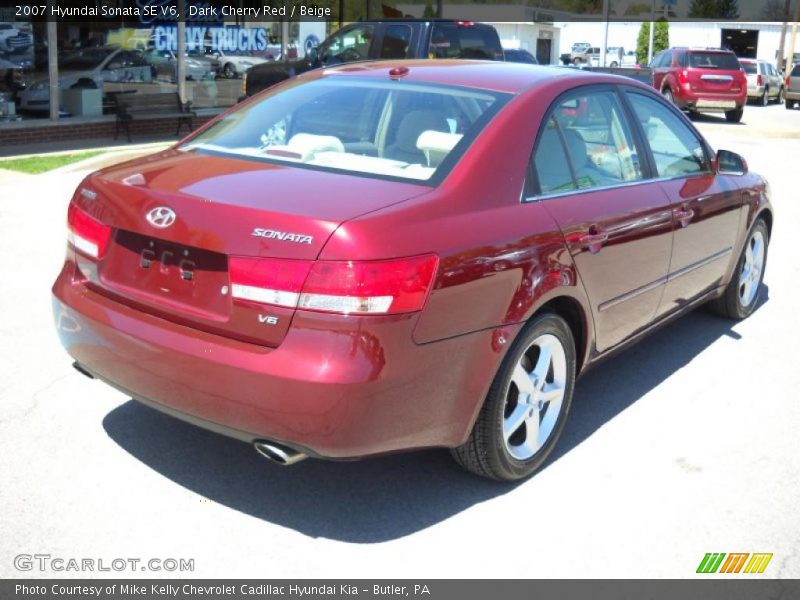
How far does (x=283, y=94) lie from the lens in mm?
4766

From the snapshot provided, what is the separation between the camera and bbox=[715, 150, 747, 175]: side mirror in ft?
18.7

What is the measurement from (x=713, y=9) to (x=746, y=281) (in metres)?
83.3

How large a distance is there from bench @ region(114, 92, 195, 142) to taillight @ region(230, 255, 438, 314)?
508 inches

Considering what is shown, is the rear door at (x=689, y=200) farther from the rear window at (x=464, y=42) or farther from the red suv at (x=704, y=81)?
the red suv at (x=704, y=81)

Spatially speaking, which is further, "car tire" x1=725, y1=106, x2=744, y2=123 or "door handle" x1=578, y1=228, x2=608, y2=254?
"car tire" x1=725, y1=106, x2=744, y2=123

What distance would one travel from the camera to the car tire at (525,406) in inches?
147

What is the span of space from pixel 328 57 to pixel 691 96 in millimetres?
12887

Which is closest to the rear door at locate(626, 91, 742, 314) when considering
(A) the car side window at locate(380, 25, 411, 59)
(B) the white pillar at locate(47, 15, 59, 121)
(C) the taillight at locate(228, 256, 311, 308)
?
(C) the taillight at locate(228, 256, 311, 308)

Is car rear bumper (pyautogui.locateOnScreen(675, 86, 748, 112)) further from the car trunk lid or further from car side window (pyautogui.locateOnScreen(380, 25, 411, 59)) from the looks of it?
the car trunk lid

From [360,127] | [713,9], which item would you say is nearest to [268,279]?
[360,127]

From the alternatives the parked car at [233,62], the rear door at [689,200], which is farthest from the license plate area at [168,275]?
the parked car at [233,62]

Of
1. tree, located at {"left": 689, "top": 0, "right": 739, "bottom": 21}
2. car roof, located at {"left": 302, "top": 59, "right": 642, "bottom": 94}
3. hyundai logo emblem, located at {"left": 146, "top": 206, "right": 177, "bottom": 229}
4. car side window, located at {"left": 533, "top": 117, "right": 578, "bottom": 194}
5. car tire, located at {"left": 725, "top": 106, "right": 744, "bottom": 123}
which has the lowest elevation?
car tire, located at {"left": 725, "top": 106, "right": 744, "bottom": 123}

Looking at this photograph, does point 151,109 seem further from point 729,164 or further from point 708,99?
point 708,99
